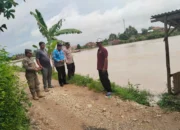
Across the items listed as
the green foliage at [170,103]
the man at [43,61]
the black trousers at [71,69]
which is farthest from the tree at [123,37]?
the man at [43,61]

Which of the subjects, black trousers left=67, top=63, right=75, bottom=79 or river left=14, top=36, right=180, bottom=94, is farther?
river left=14, top=36, right=180, bottom=94

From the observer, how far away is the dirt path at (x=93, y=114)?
6246 millimetres

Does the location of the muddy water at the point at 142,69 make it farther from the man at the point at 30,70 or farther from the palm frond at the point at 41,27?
the man at the point at 30,70

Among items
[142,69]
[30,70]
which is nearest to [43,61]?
[30,70]

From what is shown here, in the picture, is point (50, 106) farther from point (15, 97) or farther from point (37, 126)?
point (15, 97)

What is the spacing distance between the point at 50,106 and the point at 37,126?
4.51 ft

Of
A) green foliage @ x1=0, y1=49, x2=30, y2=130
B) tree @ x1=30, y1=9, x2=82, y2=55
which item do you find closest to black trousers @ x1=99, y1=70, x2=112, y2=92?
green foliage @ x1=0, y1=49, x2=30, y2=130

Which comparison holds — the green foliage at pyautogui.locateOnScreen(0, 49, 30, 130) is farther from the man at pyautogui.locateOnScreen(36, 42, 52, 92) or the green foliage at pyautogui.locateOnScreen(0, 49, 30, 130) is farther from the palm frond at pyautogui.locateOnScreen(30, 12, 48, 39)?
the palm frond at pyautogui.locateOnScreen(30, 12, 48, 39)

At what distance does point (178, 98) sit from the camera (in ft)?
27.7

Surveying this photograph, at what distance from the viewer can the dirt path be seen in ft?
20.5

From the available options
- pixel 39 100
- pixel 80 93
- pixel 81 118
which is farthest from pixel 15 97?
pixel 80 93

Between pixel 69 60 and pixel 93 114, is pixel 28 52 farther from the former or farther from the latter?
pixel 69 60

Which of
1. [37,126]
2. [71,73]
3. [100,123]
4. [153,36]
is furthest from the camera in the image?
[153,36]

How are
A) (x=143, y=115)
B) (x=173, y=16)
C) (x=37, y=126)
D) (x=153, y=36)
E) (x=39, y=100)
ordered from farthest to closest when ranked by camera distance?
(x=153, y=36), (x=173, y=16), (x=39, y=100), (x=143, y=115), (x=37, y=126)
